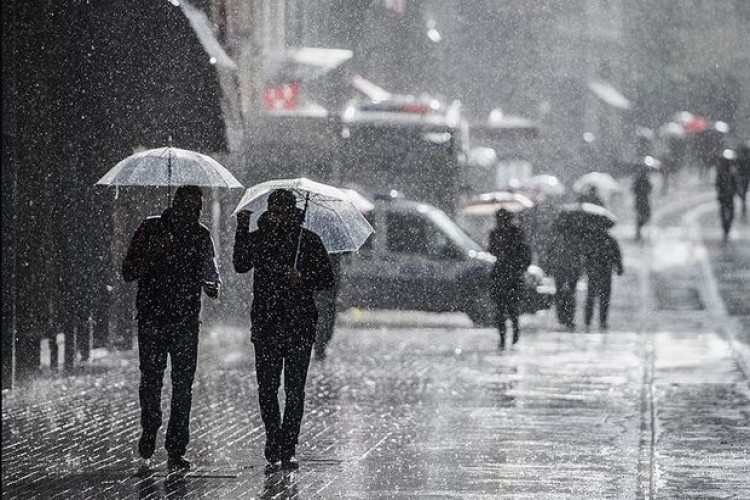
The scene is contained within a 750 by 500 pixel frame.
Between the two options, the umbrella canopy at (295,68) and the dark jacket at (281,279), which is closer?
the dark jacket at (281,279)

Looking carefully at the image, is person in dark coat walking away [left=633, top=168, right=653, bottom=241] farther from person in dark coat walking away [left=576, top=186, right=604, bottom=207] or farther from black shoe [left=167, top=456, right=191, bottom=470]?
black shoe [left=167, top=456, right=191, bottom=470]

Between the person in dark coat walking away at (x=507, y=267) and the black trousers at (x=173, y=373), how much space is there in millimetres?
9414

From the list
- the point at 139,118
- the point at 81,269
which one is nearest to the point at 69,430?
the point at 81,269

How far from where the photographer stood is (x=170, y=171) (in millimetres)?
11750

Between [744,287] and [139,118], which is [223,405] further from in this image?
[744,287]

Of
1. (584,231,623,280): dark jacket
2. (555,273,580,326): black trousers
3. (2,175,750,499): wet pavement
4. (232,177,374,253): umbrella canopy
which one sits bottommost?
(2,175,750,499): wet pavement

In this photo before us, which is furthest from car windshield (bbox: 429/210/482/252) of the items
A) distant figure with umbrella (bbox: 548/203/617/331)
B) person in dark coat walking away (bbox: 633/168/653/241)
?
person in dark coat walking away (bbox: 633/168/653/241)

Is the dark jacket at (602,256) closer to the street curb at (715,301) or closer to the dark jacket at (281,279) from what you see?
the street curb at (715,301)

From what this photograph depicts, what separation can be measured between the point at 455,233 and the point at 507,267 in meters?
3.32

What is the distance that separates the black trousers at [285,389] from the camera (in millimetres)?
11047

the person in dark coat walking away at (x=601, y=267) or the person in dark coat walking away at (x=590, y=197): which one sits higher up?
the person in dark coat walking away at (x=590, y=197)

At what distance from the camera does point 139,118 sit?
20.1 m

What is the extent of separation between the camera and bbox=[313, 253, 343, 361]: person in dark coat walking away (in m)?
19.0

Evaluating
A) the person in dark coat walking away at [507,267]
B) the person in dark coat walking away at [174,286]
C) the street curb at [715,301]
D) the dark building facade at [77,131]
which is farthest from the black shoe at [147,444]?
the person in dark coat walking away at [507,267]
